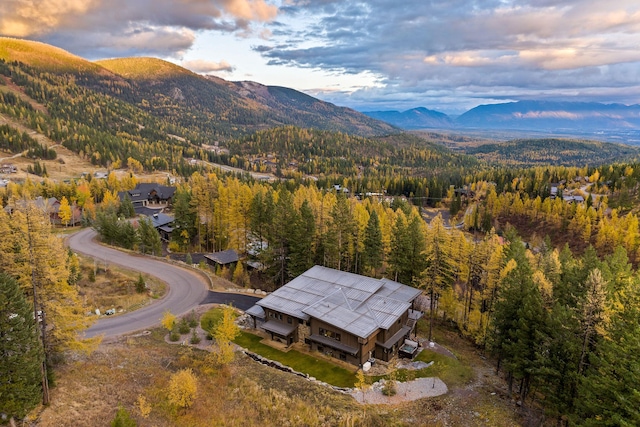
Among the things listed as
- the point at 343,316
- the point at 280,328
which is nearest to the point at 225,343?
the point at 280,328

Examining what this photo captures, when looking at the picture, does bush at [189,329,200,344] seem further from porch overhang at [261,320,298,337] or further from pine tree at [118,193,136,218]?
pine tree at [118,193,136,218]

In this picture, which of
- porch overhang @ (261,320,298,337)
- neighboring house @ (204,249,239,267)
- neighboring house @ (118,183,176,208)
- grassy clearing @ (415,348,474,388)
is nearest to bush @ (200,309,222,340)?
porch overhang @ (261,320,298,337)

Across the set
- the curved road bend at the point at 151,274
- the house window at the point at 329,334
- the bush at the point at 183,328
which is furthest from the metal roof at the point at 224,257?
the house window at the point at 329,334

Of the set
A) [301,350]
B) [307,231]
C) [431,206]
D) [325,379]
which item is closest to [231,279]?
[307,231]

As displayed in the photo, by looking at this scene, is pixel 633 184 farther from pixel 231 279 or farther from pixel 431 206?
pixel 231 279

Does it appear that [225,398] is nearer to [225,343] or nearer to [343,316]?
[225,343]

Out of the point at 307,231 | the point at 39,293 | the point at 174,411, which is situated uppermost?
the point at 39,293
